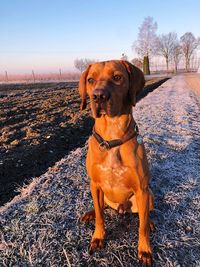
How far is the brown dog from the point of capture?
3.01 metres

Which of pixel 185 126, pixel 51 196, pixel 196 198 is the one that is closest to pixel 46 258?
pixel 51 196

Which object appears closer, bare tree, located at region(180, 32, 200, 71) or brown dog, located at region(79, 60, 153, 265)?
brown dog, located at region(79, 60, 153, 265)

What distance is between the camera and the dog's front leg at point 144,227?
9.94 ft

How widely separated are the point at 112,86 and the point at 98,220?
1.49m

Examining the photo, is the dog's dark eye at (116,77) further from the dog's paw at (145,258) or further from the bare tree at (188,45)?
the bare tree at (188,45)

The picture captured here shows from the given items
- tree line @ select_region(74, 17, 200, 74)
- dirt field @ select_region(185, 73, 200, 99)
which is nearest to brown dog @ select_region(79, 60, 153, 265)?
dirt field @ select_region(185, 73, 200, 99)

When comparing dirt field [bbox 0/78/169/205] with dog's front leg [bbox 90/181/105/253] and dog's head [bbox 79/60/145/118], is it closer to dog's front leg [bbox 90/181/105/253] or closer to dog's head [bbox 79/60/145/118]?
dog's front leg [bbox 90/181/105/253]

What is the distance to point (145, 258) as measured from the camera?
9.94 feet

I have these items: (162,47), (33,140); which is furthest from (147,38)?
(33,140)

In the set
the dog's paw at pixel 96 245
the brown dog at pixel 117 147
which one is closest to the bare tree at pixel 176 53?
the brown dog at pixel 117 147

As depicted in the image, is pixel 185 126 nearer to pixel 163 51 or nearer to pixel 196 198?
pixel 196 198

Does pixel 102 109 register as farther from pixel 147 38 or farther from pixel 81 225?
pixel 147 38

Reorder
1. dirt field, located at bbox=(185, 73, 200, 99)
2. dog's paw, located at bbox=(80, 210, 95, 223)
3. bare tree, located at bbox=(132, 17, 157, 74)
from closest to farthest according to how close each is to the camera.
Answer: dog's paw, located at bbox=(80, 210, 95, 223)
dirt field, located at bbox=(185, 73, 200, 99)
bare tree, located at bbox=(132, 17, 157, 74)

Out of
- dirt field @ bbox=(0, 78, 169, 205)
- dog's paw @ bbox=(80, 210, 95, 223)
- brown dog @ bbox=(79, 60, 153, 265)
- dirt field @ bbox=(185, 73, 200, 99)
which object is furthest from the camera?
dirt field @ bbox=(185, 73, 200, 99)
